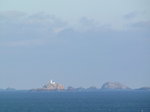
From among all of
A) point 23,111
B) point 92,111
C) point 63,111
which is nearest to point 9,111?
point 23,111

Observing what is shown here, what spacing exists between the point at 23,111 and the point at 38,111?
11.8ft

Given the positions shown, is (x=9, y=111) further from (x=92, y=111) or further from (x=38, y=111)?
(x=92, y=111)

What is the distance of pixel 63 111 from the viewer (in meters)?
112

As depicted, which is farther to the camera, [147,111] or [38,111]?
[38,111]

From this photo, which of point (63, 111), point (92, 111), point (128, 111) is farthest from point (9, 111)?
point (128, 111)

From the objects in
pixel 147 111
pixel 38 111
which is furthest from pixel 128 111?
pixel 38 111

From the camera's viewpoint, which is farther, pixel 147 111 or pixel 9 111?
pixel 9 111

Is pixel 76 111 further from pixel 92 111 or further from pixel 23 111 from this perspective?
pixel 23 111

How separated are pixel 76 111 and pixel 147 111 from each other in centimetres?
1627

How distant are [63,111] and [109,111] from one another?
34.6 feet

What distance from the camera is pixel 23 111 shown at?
112750mm

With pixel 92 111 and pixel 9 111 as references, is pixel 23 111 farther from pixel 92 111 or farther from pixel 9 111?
pixel 92 111

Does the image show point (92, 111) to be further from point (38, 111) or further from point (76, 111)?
point (38, 111)

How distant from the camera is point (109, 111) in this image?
4382 inches
